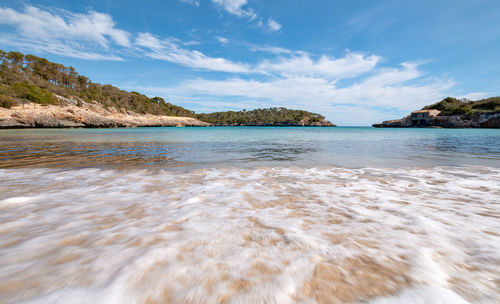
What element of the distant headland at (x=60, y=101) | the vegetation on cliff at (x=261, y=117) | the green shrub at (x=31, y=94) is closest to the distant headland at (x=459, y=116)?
the vegetation on cliff at (x=261, y=117)

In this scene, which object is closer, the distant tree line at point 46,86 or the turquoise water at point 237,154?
the turquoise water at point 237,154

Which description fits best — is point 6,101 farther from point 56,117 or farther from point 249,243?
point 249,243

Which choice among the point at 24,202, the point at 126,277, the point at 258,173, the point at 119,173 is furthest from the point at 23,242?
the point at 258,173

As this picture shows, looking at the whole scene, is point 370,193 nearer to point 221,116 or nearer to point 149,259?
point 149,259

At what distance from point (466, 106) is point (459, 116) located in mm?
13194

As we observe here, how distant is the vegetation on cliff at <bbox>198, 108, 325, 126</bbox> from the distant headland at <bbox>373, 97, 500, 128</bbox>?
65212 mm

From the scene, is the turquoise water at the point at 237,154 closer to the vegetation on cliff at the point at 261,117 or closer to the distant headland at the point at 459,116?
the distant headland at the point at 459,116

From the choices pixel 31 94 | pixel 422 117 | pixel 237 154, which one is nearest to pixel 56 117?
pixel 31 94

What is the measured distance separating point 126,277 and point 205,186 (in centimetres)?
262

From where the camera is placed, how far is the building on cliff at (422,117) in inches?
3236

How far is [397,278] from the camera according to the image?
1.64 meters

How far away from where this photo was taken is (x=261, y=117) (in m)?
171

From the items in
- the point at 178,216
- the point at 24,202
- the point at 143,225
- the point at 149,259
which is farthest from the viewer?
the point at 24,202

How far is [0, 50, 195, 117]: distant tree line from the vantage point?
1790 inches
